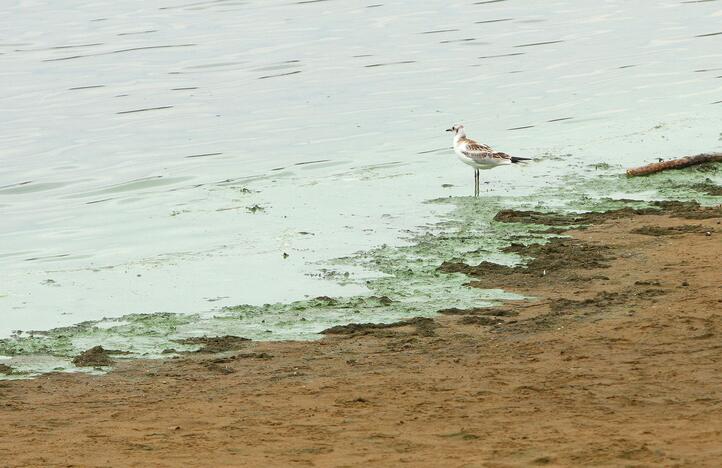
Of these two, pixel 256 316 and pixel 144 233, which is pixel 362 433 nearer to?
pixel 256 316

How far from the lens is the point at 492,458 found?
6.07 meters

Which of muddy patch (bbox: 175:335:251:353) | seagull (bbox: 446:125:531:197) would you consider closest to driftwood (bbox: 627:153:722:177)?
seagull (bbox: 446:125:531:197)

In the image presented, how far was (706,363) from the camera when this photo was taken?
7262 millimetres

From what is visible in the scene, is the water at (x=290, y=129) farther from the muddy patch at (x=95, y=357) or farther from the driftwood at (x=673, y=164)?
the muddy patch at (x=95, y=357)

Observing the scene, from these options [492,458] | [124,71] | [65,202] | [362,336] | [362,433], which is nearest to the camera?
[492,458]

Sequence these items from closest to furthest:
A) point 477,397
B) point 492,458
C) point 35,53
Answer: point 492,458 → point 477,397 → point 35,53

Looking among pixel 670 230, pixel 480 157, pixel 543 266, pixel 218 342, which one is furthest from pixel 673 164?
pixel 218 342

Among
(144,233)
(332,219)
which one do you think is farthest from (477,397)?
(144,233)

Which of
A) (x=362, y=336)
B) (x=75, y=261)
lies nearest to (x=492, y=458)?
(x=362, y=336)

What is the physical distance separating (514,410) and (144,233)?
7142 mm

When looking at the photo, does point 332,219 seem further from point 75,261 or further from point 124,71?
point 124,71

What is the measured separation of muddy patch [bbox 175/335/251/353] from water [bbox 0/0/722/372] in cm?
31

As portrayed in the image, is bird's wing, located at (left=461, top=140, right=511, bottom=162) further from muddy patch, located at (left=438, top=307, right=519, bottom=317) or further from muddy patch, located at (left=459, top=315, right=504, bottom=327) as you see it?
muddy patch, located at (left=459, top=315, right=504, bottom=327)

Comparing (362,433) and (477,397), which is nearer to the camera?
(362,433)
